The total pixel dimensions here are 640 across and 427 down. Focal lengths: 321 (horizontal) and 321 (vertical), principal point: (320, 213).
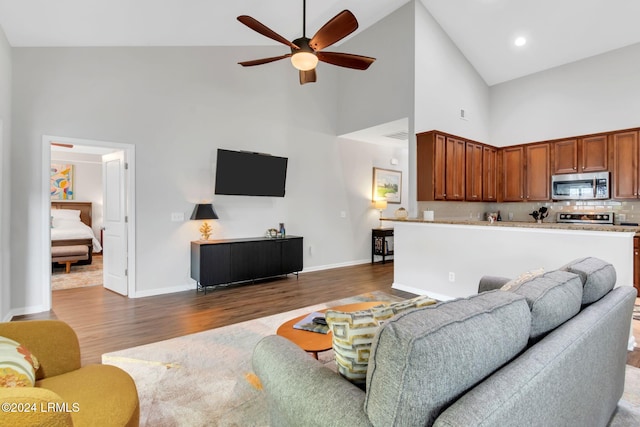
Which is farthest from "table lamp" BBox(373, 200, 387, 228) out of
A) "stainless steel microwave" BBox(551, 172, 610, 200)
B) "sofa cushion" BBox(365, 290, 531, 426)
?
"sofa cushion" BBox(365, 290, 531, 426)

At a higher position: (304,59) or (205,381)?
(304,59)

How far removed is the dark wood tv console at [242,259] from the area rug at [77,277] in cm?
192

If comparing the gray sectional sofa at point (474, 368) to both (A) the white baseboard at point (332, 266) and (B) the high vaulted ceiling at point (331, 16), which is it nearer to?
(B) the high vaulted ceiling at point (331, 16)

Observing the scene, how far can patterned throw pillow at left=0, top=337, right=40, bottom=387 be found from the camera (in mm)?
1162

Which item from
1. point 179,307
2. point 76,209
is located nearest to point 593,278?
point 179,307

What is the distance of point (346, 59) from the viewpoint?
332cm

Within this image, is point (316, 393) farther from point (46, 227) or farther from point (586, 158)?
point (586, 158)

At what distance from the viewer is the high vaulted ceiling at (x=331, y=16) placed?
3.42 m

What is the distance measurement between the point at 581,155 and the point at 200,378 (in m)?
6.31

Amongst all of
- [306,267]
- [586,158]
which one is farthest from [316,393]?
[586,158]

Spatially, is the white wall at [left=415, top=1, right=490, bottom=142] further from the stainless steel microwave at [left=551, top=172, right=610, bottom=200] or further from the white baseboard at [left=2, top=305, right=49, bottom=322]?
the white baseboard at [left=2, top=305, right=49, bottom=322]

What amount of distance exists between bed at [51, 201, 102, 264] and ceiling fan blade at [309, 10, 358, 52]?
6119 millimetres

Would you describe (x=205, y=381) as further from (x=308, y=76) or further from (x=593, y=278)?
(x=308, y=76)

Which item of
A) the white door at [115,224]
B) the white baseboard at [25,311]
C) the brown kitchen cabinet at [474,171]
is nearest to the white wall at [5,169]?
the white baseboard at [25,311]
